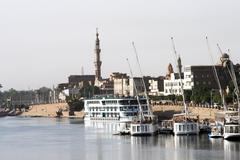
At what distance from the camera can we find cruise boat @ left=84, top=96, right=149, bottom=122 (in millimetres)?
102875

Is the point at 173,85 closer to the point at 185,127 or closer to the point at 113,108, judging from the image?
→ the point at 113,108

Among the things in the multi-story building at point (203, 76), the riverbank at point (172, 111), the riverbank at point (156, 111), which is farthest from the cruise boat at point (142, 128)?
the multi-story building at point (203, 76)

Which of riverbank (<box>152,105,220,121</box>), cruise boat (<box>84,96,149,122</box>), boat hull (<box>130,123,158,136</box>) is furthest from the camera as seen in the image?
cruise boat (<box>84,96,149,122</box>)

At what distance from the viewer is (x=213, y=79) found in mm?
135500

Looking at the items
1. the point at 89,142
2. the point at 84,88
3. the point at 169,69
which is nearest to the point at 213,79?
the point at 169,69

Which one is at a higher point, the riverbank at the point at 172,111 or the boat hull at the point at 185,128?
the riverbank at the point at 172,111

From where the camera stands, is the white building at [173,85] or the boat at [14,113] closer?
the white building at [173,85]

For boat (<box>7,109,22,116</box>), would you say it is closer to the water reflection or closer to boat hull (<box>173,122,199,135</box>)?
boat hull (<box>173,122,199,135</box>)

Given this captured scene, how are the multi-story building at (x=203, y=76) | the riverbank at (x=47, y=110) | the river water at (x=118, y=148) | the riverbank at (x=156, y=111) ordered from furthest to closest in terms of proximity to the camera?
1. the riverbank at (x=47, y=110)
2. the multi-story building at (x=203, y=76)
3. the riverbank at (x=156, y=111)
4. the river water at (x=118, y=148)

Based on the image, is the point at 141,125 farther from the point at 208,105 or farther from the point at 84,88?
the point at 84,88

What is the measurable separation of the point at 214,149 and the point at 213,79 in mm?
78425

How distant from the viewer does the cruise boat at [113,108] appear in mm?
102875

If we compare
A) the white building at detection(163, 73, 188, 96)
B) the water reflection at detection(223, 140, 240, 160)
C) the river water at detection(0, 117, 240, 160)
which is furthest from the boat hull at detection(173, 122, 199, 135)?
the white building at detection(163, 73, 188, 96)

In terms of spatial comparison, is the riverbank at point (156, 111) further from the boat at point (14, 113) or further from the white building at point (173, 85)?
the white building at point (173, 85)
